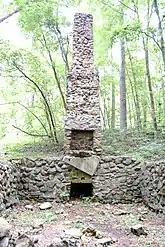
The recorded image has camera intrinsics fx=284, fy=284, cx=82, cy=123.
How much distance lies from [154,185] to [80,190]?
100 inches

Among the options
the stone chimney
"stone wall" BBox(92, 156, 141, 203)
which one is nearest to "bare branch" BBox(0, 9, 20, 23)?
the stone chimney

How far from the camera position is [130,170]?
7719 millimetres

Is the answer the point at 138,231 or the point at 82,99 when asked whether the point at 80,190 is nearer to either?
the point at 82,99

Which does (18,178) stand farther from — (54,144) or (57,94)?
(57,94)

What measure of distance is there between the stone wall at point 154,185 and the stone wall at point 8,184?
3.20 metres

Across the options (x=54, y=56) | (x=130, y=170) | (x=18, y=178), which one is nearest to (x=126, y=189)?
(x=130, y=170)

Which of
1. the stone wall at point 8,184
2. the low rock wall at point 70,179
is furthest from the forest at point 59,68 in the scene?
the stone wall at point 8,184

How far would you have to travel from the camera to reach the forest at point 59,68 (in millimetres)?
9875

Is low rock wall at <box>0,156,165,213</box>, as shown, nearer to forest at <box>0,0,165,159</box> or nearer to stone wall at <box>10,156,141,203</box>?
stone wall at <box>10,156,141,203</box>

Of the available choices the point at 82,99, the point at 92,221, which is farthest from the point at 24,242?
the point at 82,99

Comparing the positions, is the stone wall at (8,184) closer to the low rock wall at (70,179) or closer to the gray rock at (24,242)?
the low rock wall at (70,179)

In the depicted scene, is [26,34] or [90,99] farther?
[26,34]

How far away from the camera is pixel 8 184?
6562 mm

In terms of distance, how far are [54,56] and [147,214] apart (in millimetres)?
7878
